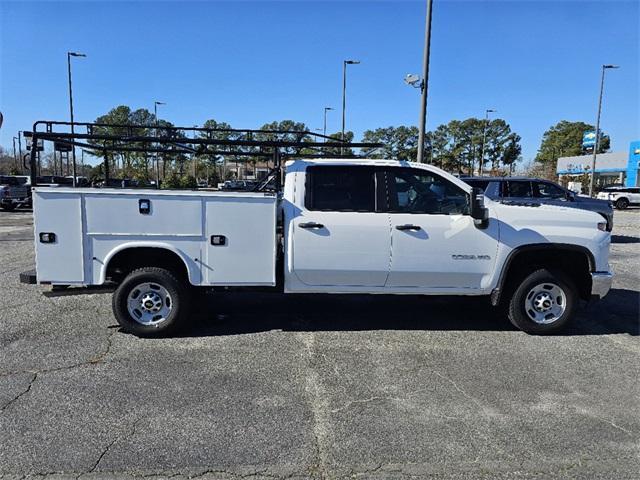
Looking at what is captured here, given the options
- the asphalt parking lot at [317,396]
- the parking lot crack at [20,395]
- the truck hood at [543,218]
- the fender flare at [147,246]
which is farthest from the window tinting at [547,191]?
the parking lot crack at [20,395]

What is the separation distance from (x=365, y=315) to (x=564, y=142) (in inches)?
3320

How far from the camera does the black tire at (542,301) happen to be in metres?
5.52

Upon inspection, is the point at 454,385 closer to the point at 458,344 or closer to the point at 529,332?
the point at 458,344

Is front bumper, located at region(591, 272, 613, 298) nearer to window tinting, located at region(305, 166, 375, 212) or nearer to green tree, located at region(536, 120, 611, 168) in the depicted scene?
window tinting, located at region(305, 166, 375, 212)

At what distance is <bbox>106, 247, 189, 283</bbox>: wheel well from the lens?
5297 mm

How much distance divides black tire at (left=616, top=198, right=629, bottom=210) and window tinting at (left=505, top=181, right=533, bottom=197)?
2623 cm

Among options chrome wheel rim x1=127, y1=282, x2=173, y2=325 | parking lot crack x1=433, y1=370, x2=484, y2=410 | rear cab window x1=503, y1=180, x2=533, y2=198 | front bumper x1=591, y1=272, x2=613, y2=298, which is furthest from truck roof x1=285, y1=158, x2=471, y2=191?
rear cab window x1=503, y1=180, x2=533, y2=198

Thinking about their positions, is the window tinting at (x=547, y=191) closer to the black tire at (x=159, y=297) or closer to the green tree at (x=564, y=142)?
the black tire at (x=159, y=297)

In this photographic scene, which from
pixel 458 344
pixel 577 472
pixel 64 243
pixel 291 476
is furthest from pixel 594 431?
pixel 64 243

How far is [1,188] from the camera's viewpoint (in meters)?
23.5

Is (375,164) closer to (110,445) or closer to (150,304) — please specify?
(150,304)

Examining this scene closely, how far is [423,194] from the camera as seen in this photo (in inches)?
214

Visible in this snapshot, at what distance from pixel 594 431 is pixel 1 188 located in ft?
87.8

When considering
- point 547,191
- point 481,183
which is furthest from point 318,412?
point 547,191
